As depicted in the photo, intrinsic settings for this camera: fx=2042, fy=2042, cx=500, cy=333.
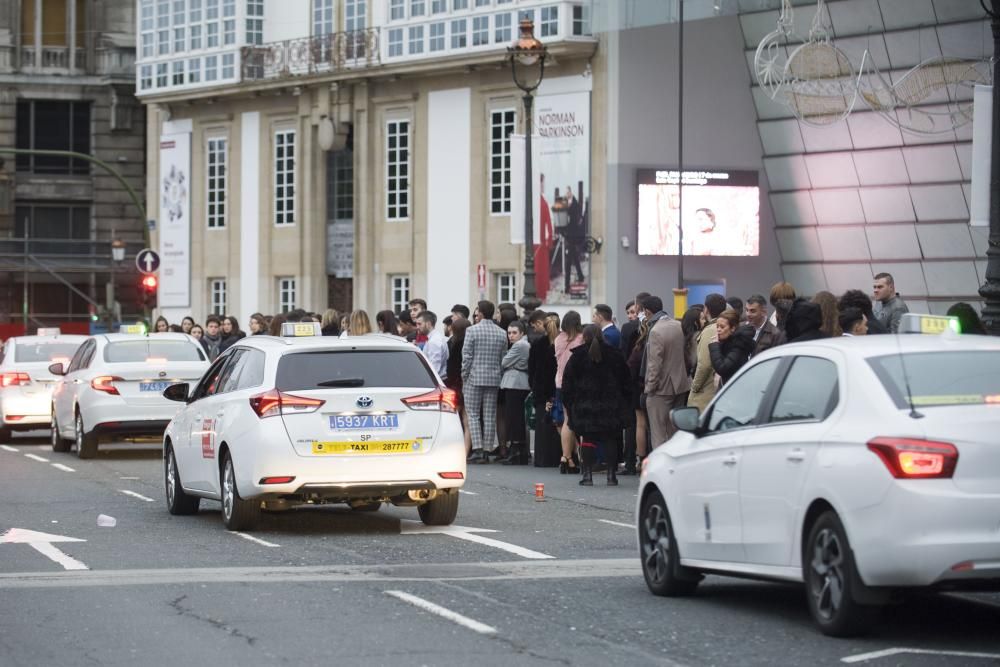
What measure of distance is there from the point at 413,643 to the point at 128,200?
202 feet

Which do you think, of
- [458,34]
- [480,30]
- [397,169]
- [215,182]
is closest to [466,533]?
[480,30]

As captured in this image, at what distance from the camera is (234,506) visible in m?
15.4

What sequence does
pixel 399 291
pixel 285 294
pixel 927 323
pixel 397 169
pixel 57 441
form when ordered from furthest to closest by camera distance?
pixel 285 294 < pixel 399 291 < pixel 397 169 < pixel 57 441 < pixel 927 323

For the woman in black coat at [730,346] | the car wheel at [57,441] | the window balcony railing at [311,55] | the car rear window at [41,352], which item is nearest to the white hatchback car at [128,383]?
the car wheel at [57,441]

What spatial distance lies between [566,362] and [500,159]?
2889 centimetres

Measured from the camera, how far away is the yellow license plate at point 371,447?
15.0m

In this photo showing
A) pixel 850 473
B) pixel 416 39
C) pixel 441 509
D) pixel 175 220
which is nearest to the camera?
pixel 850 473

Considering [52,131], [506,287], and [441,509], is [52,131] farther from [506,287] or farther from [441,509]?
[441,509]

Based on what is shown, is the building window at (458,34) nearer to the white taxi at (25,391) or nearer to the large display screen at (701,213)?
the large display screen at (701,213)

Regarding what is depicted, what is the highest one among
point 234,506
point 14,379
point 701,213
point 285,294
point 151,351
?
point 701,213

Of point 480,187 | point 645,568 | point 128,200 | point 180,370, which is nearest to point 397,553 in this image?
point 645,568

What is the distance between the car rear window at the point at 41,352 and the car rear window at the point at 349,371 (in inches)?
618

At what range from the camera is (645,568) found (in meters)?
11.6

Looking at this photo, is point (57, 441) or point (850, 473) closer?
point (850, 473)
